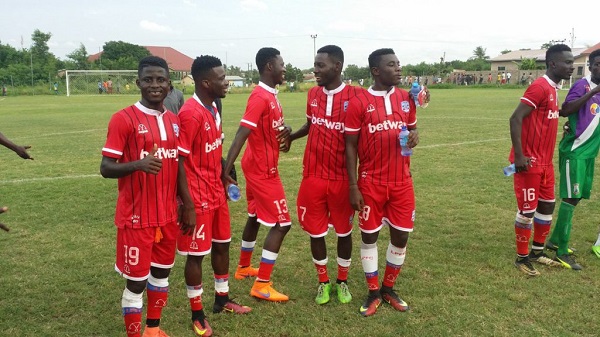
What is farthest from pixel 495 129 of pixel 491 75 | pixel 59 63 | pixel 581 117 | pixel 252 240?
pixel 59 63

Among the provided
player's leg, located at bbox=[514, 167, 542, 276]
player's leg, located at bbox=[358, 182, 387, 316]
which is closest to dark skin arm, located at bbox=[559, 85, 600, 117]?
player's leg, located at bbox=[514, 167, 542, 276]

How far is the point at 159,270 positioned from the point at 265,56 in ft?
6.99

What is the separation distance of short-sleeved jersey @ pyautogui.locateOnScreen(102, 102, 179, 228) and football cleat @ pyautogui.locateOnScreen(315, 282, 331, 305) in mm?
1693

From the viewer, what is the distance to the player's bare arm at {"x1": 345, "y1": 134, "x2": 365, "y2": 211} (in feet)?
13.4

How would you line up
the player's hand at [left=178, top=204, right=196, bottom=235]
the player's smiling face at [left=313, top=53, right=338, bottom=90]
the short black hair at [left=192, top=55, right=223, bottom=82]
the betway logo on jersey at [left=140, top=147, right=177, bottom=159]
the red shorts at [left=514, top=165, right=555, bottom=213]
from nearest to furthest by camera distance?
1. the betway logo on jersey at [left=140, top=147, right=177, bottom=159]
2. the player's hand at [left=178, top=204, right=196, bottom=235]
3. the short black hair at [left=192, top=55, right=223, bottom=82]
4. the player's smiling face at [left=313, top=53, right=338, bottom=90]
5. the red shorts at [left=514, top=165, right=555, bottom=213]

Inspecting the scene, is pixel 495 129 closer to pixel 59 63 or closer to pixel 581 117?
pixel 581 117

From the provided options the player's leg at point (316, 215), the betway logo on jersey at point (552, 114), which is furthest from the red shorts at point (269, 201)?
the betway logo on jersey at point (552, 114)

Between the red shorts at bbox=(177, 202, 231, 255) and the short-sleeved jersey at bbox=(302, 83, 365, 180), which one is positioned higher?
the short-sleeved jersey at bbox=(302, 83, 365, 180)

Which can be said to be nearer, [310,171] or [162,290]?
[162,290]

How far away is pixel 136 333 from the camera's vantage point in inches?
141

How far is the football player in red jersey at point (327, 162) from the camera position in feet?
14.0

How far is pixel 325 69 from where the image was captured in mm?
4219

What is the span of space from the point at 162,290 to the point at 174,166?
0.97m

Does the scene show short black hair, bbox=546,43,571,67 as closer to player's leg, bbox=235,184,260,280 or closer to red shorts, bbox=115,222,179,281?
player's leg, bbox=235,184,260,280
